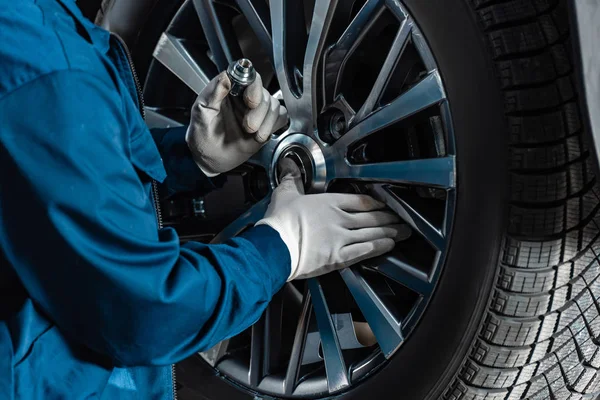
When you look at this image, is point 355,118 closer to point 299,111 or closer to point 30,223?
point 299,111

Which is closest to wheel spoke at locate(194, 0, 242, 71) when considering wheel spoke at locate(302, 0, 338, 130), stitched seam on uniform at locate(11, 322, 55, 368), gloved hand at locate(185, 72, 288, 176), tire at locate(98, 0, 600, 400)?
gloved hand at locate(185, 72, 288, 176)

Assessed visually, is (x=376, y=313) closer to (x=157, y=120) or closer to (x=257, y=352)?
(x=257, y=352)

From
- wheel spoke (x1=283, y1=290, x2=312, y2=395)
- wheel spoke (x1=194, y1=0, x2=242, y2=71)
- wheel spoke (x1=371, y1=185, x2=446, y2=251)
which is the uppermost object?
wheel spoke (x1=194, y1=0, x2=242, y2=71)

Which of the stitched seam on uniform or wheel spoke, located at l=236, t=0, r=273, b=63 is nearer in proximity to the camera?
the stitched seam on uniform

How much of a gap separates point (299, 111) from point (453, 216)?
43 cm

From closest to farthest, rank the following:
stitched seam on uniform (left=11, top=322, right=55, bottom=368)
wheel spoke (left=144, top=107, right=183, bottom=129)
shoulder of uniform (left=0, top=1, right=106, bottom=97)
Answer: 1. shoulder of uniform (left=0, top=1, right=106, bottom=97)
2. stitched seam on uniform (left=11, top=322, right=55, bottom=368)
3. wheel spoke (left=144, top=107, right=183, bottom=129)

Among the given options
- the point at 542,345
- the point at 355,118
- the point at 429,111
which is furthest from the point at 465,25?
the point at 542,345

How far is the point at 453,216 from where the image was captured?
3.82 feet

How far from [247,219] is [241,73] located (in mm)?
386

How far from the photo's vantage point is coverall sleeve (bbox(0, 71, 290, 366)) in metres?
0.92

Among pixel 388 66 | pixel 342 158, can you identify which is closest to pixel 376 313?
pixel 342 158

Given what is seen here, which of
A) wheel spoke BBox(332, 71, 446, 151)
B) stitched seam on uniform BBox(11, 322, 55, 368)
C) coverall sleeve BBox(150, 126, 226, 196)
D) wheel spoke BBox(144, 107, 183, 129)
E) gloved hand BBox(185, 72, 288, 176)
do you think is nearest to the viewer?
stitched seam on uniform BBox(11, 322, 55, 368)

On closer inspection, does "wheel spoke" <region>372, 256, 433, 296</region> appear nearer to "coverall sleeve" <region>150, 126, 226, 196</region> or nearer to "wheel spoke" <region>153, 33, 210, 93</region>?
"coverall sleeve" <region>150, 126, 226, 196</region>

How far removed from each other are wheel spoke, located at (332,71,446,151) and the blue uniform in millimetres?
321
